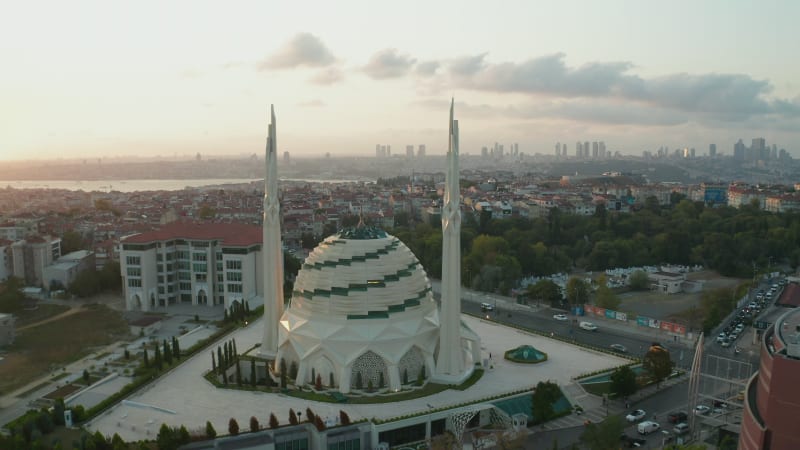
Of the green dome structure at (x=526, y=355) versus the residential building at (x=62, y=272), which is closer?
the green dome structure at (x=526, y=355)

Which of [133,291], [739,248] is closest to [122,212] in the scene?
[133,291]

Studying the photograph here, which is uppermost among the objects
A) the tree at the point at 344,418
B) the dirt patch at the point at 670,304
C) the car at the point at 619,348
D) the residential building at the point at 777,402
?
the residential building at the point at 777,402

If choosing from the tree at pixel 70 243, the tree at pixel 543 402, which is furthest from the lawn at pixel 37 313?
the tree at pixel 543 402

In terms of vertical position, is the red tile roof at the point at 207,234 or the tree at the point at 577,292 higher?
the red tile roof at the point at 207,234

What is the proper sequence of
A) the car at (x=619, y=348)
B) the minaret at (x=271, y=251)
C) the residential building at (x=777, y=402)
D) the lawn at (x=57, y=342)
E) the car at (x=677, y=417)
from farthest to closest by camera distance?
the car at (x=619, y=348) → the lawn at (x=57, y=342) → the minaret at (x=271, y=251) → the car at (x=677, y=417) → the residential building at (x=777, y=402)

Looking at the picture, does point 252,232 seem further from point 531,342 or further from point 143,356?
point 531,342

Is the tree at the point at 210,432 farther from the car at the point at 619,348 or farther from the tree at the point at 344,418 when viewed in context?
the car at the point at 619,348
